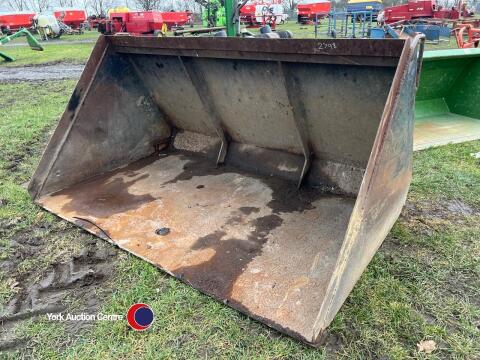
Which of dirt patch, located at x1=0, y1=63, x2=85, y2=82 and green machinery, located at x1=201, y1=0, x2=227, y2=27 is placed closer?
dirt patch, located at x1=0, y1=63, x2=85, y2=82

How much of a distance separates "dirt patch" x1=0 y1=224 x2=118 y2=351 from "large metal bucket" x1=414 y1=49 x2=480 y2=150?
130 inches

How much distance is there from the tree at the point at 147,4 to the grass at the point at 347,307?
50.1 metres

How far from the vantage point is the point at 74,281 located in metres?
2.26

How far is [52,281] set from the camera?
2.27 metres

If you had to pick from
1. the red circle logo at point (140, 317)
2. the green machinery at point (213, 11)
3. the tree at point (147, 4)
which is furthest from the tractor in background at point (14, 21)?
the red circle logo at point (140, 317)

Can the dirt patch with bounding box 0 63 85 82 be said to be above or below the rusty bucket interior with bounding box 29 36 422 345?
below

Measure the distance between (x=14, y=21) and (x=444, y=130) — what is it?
33.7m

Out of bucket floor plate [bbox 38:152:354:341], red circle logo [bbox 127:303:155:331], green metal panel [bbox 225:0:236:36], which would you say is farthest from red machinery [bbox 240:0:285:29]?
red circle logo [bbox 127:303:155:331]

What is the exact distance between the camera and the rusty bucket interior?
1960 mm

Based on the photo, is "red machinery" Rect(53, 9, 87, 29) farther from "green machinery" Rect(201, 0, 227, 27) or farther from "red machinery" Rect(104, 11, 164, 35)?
"green machinery" Rect(201, 0, 227, 27)

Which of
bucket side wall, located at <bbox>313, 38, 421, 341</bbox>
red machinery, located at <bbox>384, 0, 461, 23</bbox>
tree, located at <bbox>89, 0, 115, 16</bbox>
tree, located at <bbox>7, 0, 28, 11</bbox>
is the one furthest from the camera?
tree, located at <bbox>89, 0, 115, 16</bbox>

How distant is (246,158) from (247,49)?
1143 millimetres

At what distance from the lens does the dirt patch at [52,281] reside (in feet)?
6.62

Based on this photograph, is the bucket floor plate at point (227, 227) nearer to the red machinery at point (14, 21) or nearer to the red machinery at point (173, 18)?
the red machinery at point (173, 18)
